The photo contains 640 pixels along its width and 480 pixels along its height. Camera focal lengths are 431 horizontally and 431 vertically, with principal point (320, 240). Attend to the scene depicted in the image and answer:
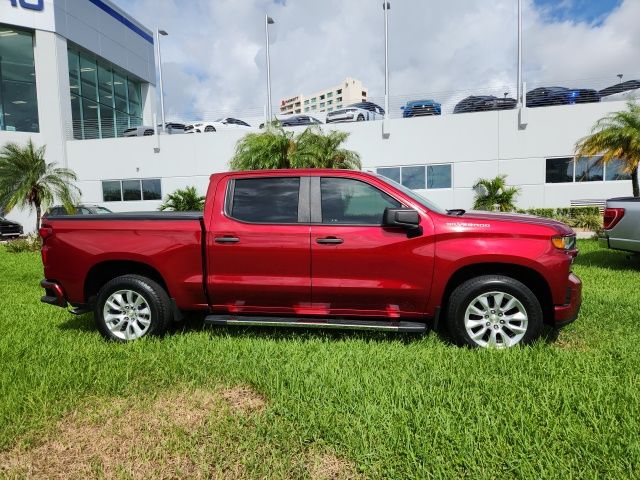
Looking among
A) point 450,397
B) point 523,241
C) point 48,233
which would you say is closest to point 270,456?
point 450,397

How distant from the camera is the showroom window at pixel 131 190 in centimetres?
2202

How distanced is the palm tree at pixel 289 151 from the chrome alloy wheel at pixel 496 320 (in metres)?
12.4

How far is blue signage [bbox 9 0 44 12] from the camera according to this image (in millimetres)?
22364

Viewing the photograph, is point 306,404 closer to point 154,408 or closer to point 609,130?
point 154,408

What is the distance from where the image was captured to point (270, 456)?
2.49 meters

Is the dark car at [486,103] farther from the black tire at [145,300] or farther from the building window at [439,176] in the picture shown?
the black tire at [145,300]

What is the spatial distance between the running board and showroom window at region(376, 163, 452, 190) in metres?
15.5

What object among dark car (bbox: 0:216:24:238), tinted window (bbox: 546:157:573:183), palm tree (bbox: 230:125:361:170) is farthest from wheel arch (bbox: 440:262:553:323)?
dark car (bbox: 0:216:24:238)

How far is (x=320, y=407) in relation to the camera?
2951 mm

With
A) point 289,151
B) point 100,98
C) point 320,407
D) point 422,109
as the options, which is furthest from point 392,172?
point 100,98

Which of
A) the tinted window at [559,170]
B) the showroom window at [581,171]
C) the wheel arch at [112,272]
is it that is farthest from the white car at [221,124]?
the wheel arch at [112,272]

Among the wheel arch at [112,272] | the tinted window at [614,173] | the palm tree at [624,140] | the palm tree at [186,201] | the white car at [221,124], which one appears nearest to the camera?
the wheel arch at [112,272]

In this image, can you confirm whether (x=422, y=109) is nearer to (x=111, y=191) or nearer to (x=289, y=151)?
(x=289, y=151)

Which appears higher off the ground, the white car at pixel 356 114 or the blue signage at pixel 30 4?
the blue signage at pixel 30 4
